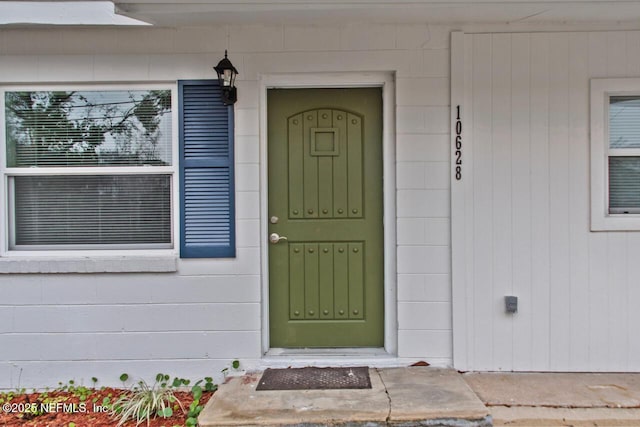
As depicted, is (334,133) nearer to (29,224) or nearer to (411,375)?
(411,375)

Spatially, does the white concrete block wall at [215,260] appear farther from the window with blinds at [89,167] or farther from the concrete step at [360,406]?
the concrete step at [360,406]

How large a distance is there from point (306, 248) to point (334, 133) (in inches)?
33.5

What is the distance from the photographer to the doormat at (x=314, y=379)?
2514 millimetres

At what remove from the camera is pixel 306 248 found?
2.93m

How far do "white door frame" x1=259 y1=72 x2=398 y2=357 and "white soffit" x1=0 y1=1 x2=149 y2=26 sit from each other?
1035 millimetres

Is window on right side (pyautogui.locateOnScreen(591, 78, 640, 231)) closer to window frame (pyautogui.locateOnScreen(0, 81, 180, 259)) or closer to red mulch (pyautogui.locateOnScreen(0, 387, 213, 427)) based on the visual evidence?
window frame (pyautogui.locateOnScreen(0, 81, 180, 259))

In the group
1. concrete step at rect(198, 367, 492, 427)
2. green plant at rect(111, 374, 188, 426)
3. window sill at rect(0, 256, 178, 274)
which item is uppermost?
window sill at rect(0, 256, 178, 274)

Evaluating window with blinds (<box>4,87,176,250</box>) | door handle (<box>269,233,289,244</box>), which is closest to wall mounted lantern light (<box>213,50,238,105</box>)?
window with blinds (<box>4,87,176,250</box>)

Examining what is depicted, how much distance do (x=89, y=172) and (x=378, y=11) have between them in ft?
7.42

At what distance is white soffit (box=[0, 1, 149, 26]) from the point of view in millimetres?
2635

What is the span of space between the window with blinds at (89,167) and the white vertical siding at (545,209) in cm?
212

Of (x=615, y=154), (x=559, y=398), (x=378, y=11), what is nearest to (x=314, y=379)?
(x=559, y=398)

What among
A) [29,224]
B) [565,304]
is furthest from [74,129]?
[565,304]

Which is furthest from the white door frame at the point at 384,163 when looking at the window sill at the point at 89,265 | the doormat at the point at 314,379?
the window sill at the point at 89,265
